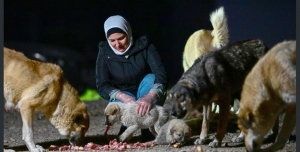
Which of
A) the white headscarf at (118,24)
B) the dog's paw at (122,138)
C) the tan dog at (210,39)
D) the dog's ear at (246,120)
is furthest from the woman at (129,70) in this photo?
the dog's ear at (246,120)

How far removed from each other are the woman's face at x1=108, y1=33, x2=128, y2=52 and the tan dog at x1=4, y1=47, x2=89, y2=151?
60 centimetres

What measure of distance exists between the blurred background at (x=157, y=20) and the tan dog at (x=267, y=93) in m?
0.84

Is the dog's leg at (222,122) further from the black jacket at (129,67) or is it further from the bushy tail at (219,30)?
the bushy tail at (219,30)

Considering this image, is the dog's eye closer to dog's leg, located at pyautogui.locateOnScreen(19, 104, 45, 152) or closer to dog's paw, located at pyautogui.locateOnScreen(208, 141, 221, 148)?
dog's leg, located at pyautogui.locateOnScreen(19, 104, 45, 152)

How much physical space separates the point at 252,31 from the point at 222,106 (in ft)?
→ 3.11

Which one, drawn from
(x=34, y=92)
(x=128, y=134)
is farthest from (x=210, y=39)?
(x=34, y=92)

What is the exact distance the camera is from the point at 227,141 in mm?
6055

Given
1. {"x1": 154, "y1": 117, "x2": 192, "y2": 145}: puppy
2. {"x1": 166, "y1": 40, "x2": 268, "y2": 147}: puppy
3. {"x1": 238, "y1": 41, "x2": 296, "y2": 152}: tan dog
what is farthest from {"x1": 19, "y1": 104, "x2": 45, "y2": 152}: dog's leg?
{"x1": 238, "y1": 41, "x2": 296, "y2": 152}: tan dog

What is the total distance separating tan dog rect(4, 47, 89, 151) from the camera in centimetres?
566

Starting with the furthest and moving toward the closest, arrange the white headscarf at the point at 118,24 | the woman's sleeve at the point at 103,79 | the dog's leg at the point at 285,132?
the woman's sleeve at the point at 103,79 → the white headscarf at the point at 118,24 → the dog's leg at the point at 285,132

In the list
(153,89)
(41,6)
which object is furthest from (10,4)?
(153,89)

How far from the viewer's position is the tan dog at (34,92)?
5660mm

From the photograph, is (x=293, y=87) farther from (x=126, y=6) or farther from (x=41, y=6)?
(x=41, y=6)

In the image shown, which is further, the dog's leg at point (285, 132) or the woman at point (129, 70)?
the woman at point (129, 70)
